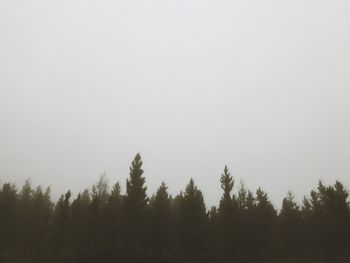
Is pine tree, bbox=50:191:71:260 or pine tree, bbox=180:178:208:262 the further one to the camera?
pine tree, bbox=50:191:71:260

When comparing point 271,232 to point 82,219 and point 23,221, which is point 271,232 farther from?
point 23,221

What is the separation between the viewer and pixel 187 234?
44.9 metres

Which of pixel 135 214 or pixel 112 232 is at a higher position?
pixel 135 214

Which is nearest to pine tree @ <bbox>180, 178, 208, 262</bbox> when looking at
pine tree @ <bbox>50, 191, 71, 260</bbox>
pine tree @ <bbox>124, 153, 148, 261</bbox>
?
pine tree @ <bbox>124, 153, 148, 261</bbox>

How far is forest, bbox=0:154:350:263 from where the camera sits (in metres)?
42.8

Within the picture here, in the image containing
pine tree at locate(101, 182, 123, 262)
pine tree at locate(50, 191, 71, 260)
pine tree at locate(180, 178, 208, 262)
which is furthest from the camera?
pine tree at locate(50, 191, 71, 260)

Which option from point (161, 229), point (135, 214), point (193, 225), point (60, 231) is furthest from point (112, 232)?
point (193, 225)

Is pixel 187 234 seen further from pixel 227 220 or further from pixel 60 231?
pixel 60 231

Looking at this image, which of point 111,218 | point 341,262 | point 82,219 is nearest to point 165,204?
point 111,218

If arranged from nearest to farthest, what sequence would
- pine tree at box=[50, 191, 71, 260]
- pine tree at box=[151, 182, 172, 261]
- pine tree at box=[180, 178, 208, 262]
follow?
pine tree at box=[180, 178, 208, 262] < pine tree at box=[151, 182, 172, 261] < pine tree at box=[50, 191, 71, 260]

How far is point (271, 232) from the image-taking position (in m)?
49.9

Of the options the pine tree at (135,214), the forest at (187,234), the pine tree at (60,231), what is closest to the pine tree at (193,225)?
the forest at (187,234)

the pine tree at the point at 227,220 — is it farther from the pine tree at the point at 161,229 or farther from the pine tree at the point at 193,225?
the pine tree at the point at 161,229

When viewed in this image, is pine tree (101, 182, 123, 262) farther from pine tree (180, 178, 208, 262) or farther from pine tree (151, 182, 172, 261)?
pine tree (180, 178, 208, 262)
